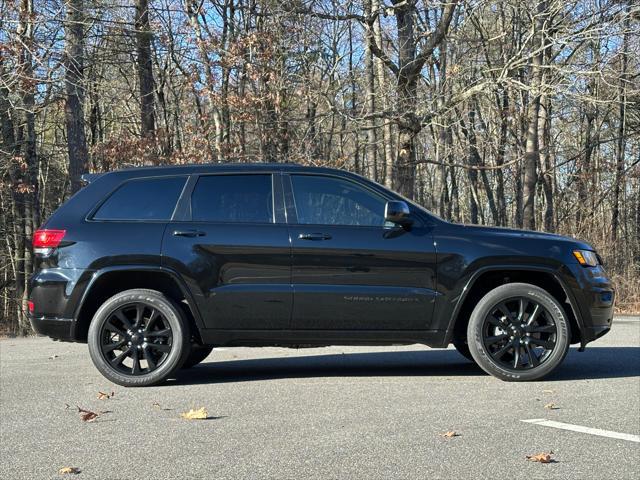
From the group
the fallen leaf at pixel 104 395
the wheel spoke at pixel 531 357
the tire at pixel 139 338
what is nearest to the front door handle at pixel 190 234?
the tire at pixel 139 338

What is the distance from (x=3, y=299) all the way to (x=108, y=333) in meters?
19.4

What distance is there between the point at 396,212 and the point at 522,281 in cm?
144

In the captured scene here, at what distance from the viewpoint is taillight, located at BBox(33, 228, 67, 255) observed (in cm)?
695

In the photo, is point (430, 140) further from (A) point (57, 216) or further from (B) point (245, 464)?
(B) point (245, 464)

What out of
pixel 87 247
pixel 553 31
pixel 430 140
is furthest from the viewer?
pixel 430 140

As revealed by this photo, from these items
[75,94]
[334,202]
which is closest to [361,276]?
[334,202]

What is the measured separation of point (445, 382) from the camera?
22.9ft

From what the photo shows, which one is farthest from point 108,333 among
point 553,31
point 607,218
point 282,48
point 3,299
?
point 607,218

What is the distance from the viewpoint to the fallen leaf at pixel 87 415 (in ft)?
18.2

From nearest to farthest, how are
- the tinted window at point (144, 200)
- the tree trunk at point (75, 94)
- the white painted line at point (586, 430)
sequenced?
the white painted line at point (586, 430), the tinted window at point (144, 200), the tree trunk at point (75, 94)

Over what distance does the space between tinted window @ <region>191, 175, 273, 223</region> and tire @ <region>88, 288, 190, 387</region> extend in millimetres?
867

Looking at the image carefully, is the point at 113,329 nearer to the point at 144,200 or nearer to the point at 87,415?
the point at 144,200

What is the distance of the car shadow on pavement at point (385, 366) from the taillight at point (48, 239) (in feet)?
5.37

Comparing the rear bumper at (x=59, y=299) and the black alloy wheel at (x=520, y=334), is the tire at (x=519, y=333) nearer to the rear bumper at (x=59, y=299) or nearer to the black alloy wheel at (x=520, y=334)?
the black alloy wheel at (x=520, y=334)
